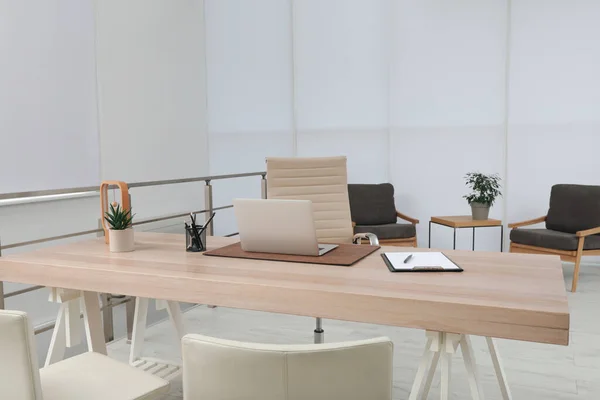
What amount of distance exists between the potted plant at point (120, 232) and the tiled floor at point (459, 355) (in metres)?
0.87

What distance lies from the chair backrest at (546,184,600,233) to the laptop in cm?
377

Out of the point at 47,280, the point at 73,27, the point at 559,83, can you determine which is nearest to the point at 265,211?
the point at 47,280

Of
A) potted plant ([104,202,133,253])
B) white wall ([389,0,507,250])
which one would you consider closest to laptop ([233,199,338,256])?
potted plant ([104,202,133,253])

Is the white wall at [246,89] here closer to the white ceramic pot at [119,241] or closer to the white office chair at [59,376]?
the white ceramic pot at [119,241]

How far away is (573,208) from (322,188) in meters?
2.99

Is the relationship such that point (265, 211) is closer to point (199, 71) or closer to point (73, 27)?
point (73, 27)

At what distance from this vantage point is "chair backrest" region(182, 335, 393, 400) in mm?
1145

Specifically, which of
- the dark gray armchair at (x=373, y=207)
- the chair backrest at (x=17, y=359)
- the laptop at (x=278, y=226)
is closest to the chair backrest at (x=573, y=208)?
the dark gray armchair at (x=373, y=207)

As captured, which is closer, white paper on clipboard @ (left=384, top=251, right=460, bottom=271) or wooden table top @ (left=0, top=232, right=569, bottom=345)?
wooden table top @ (left=0, top=232, right=569, bottom=345)

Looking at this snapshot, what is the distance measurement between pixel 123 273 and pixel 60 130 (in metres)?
3.89

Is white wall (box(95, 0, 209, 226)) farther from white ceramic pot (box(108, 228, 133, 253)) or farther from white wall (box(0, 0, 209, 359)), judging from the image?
white ceramic pot (box(108, 228, 133, 253))

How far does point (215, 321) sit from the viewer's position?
13.5ft

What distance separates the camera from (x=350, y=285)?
1830 mm

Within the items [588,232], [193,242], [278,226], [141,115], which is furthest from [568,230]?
[141,115]
